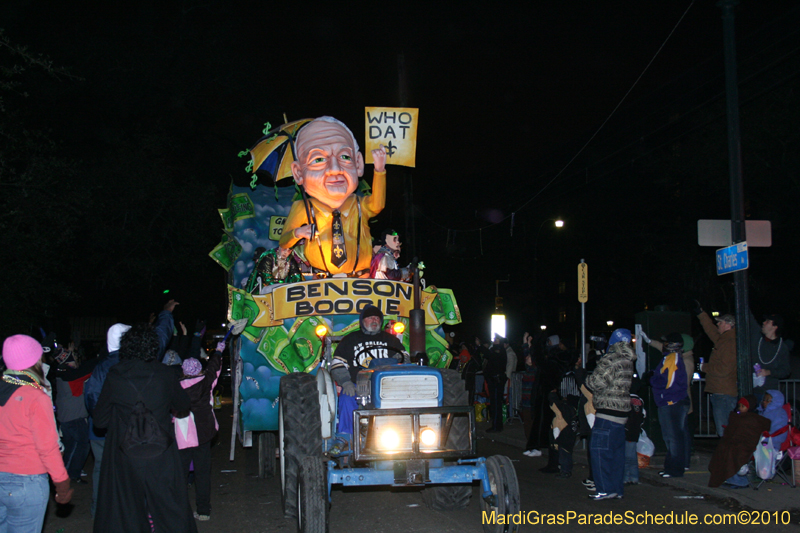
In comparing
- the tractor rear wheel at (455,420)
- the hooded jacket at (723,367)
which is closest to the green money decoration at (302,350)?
the tractor rear wheel at (455,420)

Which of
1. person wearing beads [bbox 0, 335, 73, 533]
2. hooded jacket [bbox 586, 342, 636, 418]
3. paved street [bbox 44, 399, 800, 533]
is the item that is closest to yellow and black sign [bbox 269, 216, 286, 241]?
paved street [bbox 44, 399, 800, 533]

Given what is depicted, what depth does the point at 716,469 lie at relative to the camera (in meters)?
8.01

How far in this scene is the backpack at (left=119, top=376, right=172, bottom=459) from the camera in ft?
15.7

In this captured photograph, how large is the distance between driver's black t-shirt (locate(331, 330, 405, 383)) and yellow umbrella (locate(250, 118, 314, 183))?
4.20 metres

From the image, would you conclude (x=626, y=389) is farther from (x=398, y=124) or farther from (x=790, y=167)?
(x=790, y=167)

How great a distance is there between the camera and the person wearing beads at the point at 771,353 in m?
8.90

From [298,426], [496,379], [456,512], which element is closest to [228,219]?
[496,379]

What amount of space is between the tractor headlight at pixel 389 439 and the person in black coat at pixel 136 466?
64.7 inches

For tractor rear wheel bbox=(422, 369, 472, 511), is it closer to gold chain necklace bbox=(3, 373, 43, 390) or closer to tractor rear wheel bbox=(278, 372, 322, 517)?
tractor rear wheel bbox=(278, 372, 322, 517)

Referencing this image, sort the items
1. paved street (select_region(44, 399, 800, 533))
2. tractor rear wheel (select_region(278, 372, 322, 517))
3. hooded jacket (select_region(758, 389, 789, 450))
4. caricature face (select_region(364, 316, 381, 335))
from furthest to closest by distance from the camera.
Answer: hooded jacket (select_region(758, 389, 789, 450))
caricature face (select_region(364, 316, 381, 335))
paved street (select_region(44, 399, 800, 533))
tractor rear wheel (select_region(278, 372, 322, 517))

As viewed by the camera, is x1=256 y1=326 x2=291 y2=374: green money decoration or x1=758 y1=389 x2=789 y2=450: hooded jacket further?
x1=256 y1=326 x2=291 y2=374: green money decoration

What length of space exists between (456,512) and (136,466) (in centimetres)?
358

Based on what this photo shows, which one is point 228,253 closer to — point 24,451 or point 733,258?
point 24,451

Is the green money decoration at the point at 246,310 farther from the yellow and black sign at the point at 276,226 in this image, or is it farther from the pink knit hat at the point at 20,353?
the pink knit hat at the point at 20,353
